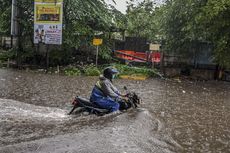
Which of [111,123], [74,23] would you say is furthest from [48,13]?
[111,123]

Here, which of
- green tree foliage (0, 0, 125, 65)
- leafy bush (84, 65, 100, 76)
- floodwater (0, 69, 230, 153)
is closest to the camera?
floodwater (0, 69, 230, 153)

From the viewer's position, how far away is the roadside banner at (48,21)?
73.1 ft

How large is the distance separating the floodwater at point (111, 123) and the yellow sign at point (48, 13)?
5.65 meters

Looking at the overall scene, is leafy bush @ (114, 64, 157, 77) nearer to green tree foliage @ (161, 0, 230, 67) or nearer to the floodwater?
green tree foliage @ (161, 0, 230, 67)

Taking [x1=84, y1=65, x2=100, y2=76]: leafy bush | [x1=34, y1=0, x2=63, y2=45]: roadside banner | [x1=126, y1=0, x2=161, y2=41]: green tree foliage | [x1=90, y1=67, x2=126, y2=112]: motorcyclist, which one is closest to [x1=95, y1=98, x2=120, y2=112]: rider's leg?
[x1=90, y1=67, x2=126, y2=112]: motorcyclist

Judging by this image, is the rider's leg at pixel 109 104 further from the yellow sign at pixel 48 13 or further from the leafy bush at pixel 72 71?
the yellow sign at pixel 48 13

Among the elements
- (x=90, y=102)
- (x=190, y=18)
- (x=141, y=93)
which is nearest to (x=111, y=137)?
(x=90, y=102)

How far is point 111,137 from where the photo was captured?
7266mm

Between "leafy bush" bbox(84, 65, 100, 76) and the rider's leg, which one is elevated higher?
the rider's leg

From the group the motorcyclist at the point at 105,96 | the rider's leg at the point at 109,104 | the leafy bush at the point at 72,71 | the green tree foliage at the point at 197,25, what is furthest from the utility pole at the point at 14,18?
the rider's leg at the point at 109,104

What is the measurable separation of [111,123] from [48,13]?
1511cm

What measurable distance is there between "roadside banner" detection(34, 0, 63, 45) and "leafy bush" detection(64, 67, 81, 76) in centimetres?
189

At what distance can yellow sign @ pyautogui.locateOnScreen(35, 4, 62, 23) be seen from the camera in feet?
72.9

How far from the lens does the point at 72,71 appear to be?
23.3 m
